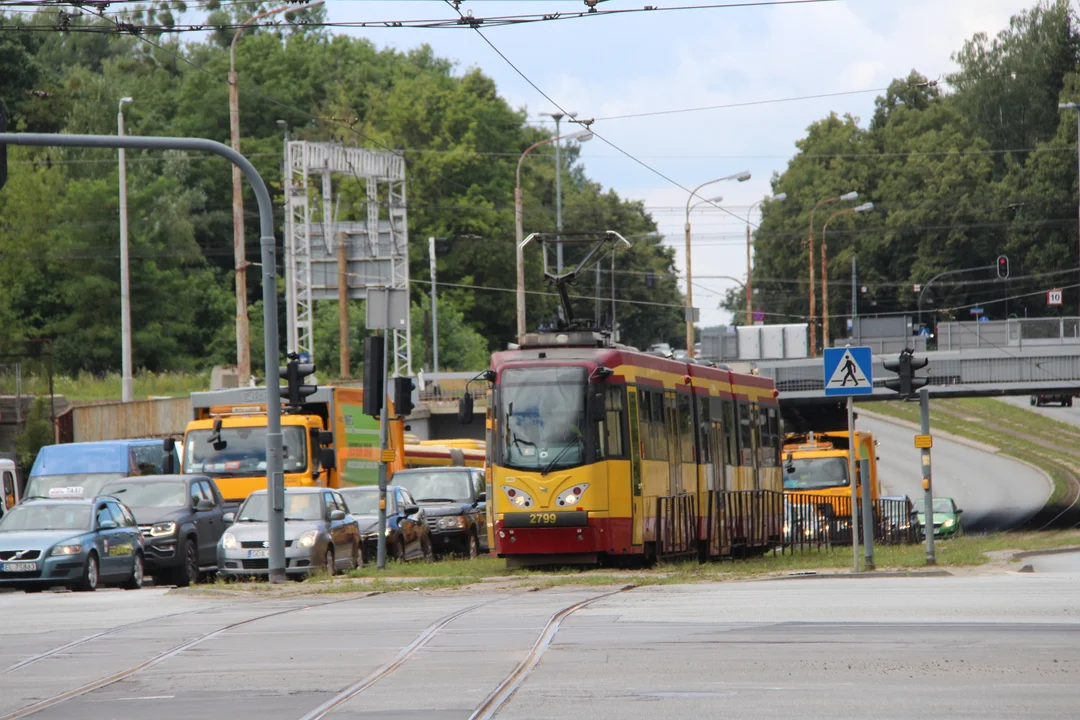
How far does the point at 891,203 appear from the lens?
335ft

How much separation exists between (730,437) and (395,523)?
6237 millimetres


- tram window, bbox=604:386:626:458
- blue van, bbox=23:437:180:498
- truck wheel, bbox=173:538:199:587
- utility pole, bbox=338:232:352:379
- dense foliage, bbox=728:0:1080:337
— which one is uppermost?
dense foliage, bbox=728:0:1080:337

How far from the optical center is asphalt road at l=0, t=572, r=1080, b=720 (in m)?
10.1

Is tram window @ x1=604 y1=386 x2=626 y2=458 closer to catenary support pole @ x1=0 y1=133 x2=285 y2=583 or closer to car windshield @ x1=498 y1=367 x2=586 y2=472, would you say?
car windshield @ x1=498 y1=367 x2=586 y2=472

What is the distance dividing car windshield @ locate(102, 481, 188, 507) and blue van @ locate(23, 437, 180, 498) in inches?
132

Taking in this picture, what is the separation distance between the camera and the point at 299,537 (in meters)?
25.7

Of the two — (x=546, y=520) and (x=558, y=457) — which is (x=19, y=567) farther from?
(x=558, y=457)

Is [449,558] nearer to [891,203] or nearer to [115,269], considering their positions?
[115,269]

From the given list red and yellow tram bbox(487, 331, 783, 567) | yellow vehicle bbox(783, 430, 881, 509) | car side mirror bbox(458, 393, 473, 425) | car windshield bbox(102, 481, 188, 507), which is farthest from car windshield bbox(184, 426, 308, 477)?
yellow vehicle bbox(783, 430, 881, 509)

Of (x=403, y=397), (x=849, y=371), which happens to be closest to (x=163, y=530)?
(x=403, y=397)

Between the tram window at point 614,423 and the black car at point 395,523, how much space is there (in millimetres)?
5443

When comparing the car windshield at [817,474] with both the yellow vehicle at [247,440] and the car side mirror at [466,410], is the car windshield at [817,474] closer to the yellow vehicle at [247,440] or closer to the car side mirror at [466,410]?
the yellow vehicle at [247,440]

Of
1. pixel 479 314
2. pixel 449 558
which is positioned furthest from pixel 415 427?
pixel 449 558

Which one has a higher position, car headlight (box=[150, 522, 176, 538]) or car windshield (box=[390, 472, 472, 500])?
car windshield (box=[390, 472, 472, 500])
